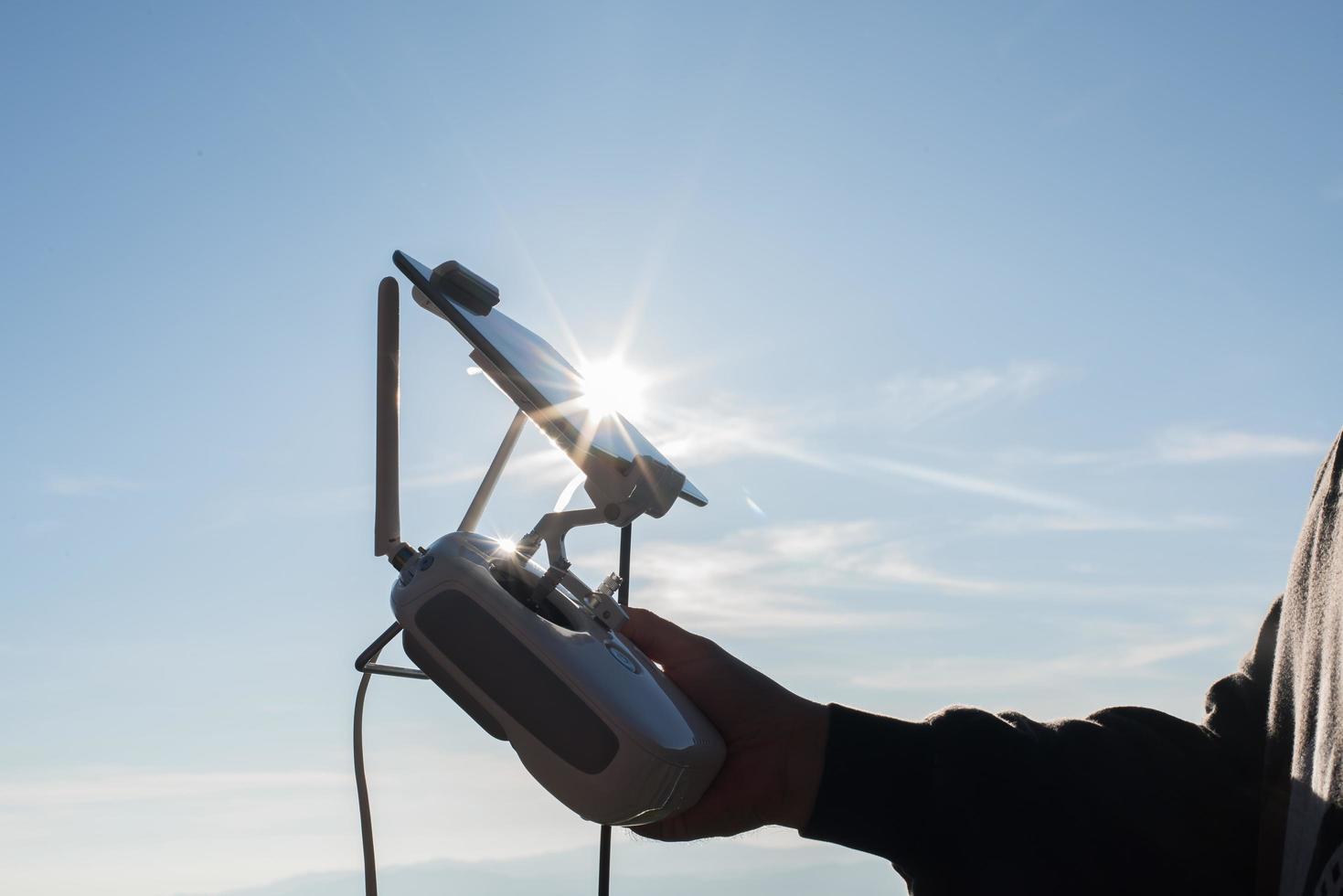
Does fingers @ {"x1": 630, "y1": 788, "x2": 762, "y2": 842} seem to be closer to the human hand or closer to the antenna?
the human hand

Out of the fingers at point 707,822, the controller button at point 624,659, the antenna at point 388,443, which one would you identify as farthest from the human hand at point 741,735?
the antenna at point 388,443

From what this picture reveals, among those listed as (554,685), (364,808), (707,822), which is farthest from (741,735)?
(364,808)

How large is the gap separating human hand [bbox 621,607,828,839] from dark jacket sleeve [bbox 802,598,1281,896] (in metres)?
0.03

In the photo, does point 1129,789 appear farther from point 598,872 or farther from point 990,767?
point 598,872

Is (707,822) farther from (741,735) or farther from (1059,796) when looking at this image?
(1059,796)

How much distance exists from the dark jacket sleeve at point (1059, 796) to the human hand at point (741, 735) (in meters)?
0.03

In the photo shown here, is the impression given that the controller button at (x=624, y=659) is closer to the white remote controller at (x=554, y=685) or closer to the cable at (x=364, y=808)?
the white remote controller at (x=554, y=685)

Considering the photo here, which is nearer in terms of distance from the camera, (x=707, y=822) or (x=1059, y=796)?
(x=1059, y=796)

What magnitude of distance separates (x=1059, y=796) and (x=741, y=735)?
0.36 meters

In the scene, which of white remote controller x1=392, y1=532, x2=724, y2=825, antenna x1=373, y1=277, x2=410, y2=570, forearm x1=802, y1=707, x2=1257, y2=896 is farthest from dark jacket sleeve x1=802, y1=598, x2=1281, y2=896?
antenna x1=373, y1=277, x2=410, y2=570

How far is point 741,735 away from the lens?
1248 mm

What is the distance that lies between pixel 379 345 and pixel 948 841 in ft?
2.93

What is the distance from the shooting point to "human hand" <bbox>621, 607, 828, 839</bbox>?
1193 mm

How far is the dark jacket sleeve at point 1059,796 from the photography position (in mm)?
1056
